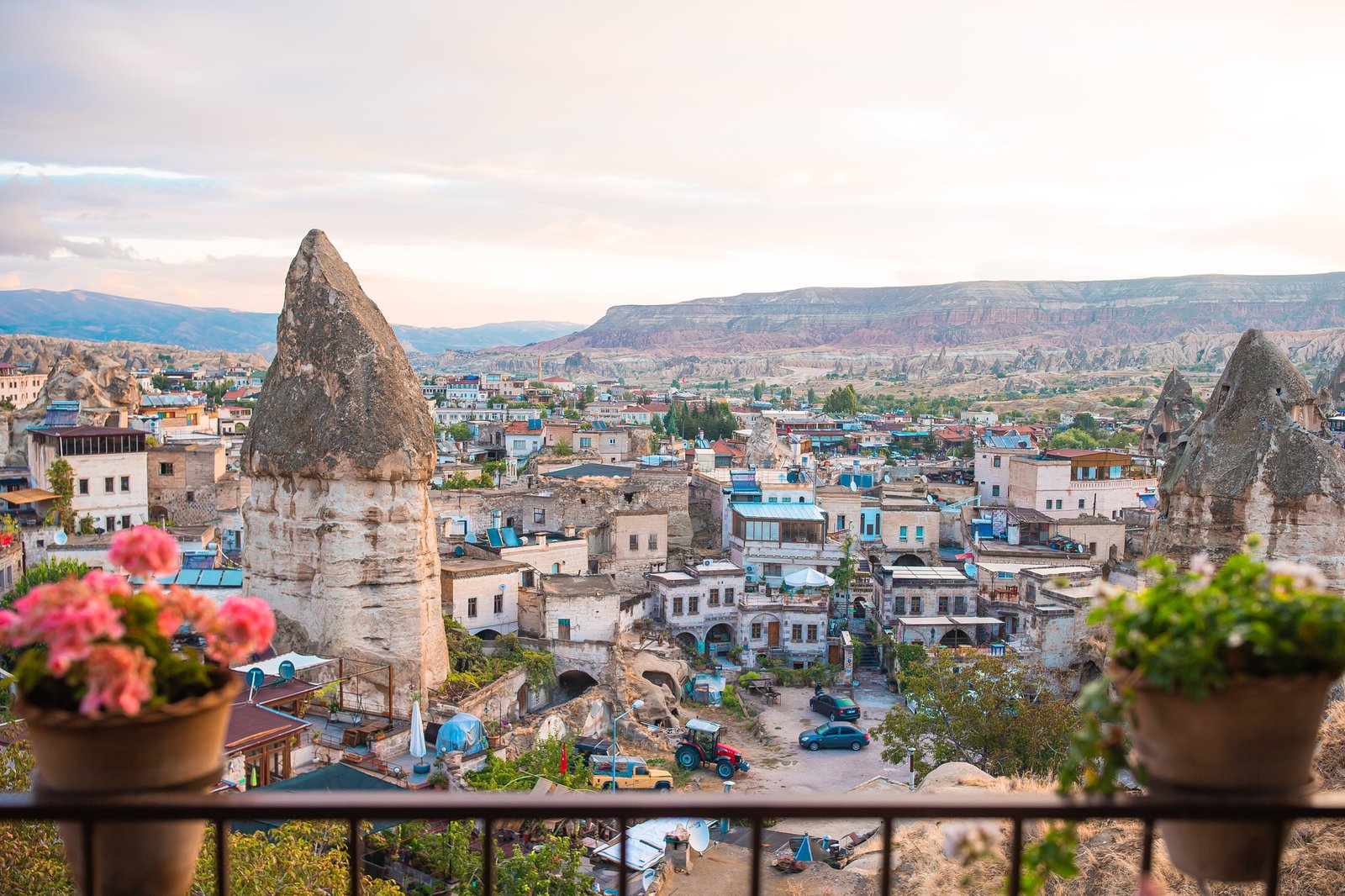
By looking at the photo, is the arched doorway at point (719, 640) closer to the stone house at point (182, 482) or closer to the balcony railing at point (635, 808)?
the stone house at point (182, 482)

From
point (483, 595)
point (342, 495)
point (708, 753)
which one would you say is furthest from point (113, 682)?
point (483, 595)

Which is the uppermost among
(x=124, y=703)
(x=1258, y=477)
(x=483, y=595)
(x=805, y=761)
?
(x=124, y=703)

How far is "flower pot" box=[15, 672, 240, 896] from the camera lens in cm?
274

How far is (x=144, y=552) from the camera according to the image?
10.3 ft

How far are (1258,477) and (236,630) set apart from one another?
2120cm

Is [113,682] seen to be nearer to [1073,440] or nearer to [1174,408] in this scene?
[1174,408]

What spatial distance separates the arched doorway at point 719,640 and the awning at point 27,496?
67.6ft

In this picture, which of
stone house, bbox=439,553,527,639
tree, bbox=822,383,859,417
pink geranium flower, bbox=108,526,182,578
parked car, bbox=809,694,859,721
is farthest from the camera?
tree, bbox=822,383,859,417

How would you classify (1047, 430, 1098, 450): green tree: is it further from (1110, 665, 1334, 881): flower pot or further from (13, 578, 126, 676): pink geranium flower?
(13, 578, 126, 676): pink geranium flower

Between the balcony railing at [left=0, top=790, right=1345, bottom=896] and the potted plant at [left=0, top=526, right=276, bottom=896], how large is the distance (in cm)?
7

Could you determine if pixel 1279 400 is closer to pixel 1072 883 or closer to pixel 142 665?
pixel 1072 883

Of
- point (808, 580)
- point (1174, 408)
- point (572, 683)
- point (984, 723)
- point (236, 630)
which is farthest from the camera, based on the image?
point (1174, 408)

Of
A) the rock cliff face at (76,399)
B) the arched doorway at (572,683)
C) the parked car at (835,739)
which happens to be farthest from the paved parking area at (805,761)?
the rock cliff face at (76,399)

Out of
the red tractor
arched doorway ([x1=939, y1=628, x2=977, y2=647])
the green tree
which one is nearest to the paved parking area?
the red tractor
